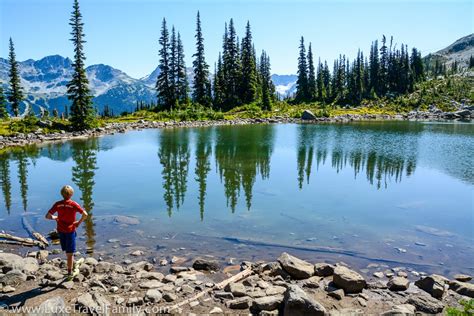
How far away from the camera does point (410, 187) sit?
2322 centimetres

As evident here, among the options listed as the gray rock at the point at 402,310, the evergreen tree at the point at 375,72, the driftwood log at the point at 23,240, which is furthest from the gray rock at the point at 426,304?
the evergreen tree at the point at 375,72

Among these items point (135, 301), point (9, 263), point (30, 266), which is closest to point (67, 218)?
point (30, 266)

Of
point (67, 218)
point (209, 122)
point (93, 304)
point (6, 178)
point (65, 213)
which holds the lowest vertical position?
point (93, 304)

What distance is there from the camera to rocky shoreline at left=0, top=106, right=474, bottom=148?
48256 millimetres

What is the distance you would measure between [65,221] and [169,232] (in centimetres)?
582

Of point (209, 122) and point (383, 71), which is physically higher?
point (383, 71)

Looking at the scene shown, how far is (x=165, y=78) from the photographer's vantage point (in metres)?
87.8

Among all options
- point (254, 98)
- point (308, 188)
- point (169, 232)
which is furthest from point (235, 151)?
point (254, 98)

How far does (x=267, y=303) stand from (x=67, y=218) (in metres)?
5.68

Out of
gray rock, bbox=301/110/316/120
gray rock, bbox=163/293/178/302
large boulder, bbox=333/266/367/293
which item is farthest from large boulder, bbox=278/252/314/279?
gray rock, bbox=301/110/316/120

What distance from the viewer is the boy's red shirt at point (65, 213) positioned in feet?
32.8

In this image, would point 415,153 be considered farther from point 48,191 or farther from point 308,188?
point 48,191

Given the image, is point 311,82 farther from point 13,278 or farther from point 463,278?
point 13,278

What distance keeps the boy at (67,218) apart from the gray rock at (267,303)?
5024 mm
